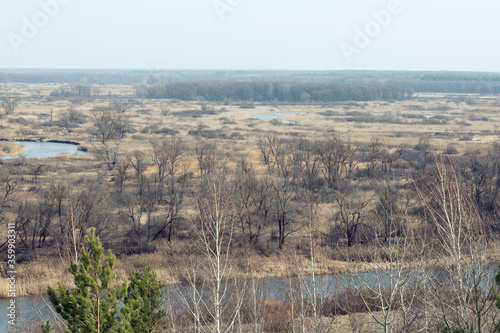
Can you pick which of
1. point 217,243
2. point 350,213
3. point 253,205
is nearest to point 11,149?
point 253,205

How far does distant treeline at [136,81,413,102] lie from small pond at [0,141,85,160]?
8790 centimetres

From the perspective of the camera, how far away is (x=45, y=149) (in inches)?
2402

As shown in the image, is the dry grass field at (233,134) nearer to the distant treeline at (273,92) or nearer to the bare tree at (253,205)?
the bare tree at (253,205)

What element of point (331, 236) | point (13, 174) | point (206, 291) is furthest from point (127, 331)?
point (13, 174)

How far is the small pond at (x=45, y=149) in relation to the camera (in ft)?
184

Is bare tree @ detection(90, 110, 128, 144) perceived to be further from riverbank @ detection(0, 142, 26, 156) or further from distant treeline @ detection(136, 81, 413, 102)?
distant treeline @ detection(136, 81, 413, 102)

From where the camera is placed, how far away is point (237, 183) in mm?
34125

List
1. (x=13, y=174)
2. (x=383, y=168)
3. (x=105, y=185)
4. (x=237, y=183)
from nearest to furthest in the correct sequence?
(x=237, y=183) → (x=105, y=185) → (x=13, y=174) → (x=383, y=168)

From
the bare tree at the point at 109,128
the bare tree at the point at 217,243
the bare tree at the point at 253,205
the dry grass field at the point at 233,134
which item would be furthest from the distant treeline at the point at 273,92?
the bare tree at the point at 217,243

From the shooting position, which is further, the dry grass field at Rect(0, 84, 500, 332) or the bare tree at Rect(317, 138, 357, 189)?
the bare tree at Rect(317, 138, 357, 189)

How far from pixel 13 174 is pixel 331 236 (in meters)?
28.7

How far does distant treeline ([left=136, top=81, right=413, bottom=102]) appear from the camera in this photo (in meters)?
154

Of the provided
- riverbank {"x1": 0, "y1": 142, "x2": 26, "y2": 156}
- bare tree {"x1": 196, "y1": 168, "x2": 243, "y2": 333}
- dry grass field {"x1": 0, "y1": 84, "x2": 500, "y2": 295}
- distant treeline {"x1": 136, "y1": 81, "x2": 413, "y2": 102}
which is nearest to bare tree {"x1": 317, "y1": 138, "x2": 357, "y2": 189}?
dry grass field {"x1": 0, "y1": 84, "x2": 500, "y2": 295}

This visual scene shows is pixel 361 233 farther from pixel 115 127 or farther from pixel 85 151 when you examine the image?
pixel 115 127
